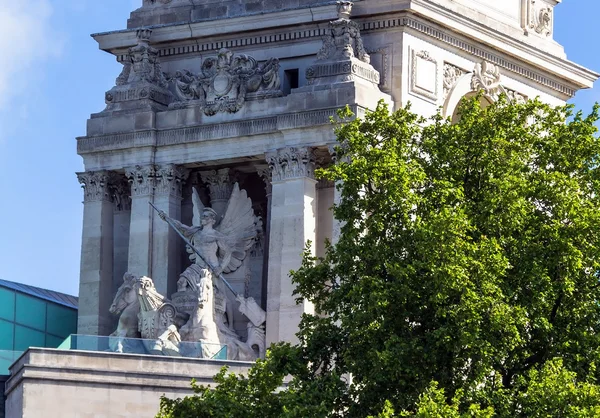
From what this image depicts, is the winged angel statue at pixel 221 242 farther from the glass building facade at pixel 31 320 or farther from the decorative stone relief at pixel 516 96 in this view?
the decorative stone relief at pixel 516 96

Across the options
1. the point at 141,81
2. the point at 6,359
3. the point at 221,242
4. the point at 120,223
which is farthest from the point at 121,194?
the point at 6,359

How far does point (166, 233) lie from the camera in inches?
3078

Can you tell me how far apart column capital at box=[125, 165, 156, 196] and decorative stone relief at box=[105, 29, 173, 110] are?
1.69m

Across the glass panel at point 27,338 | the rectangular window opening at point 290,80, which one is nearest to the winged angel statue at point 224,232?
the rectangular window opening at point 290,80

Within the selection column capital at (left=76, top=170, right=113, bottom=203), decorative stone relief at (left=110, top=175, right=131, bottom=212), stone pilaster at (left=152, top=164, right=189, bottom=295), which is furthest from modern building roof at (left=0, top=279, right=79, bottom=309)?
stone pilaster at (left=152, top=164, right=189, bottom=295)

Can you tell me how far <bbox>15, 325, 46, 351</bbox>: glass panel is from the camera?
8031 centimetres

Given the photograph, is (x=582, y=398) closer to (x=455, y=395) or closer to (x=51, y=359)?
(x=455, y=395)

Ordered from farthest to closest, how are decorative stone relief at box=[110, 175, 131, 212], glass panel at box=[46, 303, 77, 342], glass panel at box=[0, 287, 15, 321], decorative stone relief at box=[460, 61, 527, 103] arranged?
glass panel at box=[46, 303, 77, 342], glass panel at box=[0, 287, 15, 321], decorative stone relief at box=[110, 175, 131, 212], decorative stone relief at box=[460, 61, 527, 103]

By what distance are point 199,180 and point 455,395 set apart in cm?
1989

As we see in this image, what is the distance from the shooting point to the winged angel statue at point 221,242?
75.9 meters

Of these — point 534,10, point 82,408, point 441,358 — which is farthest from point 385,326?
point 534,10

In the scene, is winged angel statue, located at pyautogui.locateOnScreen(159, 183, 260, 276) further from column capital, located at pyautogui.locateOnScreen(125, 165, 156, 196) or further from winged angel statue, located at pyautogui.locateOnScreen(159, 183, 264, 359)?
column capital, located at pyautogui.locateOnScreen(125, 165, 156, 196)

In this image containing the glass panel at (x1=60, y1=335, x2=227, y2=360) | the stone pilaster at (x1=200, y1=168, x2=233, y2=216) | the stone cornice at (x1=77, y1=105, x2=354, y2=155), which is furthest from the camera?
the stone pilaster at (x1=200, y1=168, x2=233, y2=216)

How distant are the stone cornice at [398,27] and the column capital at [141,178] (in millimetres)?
3482
